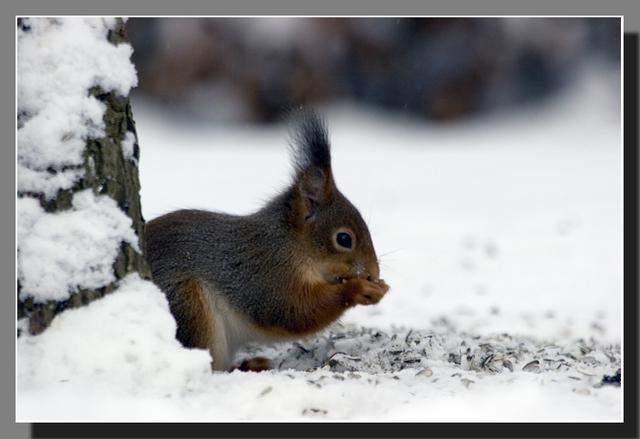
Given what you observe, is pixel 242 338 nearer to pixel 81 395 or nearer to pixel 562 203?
pixel 81 395

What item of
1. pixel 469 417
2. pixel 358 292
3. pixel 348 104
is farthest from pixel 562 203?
pixel 469 417

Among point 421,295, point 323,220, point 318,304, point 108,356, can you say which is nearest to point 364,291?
point 318,304

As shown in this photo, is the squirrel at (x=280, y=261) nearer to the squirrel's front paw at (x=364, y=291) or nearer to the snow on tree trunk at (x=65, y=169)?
the squirrel's front paw at (x=364, y=291)

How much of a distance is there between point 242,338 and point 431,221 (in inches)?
112

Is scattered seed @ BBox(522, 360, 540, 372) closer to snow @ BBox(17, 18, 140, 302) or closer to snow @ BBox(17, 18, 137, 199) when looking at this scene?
snow @ BBox(17, 18, 140, 302)

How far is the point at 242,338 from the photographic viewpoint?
3.19m

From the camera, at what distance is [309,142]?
314 centimetres

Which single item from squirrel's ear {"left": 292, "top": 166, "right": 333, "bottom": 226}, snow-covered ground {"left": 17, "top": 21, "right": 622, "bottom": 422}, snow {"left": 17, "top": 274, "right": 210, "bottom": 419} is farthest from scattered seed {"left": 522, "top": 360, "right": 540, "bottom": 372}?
snow {"left": 17, "top": 274, "right": 210, "bottom": 419}

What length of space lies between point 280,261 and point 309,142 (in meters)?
0.37

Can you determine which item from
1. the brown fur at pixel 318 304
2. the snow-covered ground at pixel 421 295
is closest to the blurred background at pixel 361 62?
the snow-covered ground at pixel 421 295

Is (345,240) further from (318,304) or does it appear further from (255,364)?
(255,364)

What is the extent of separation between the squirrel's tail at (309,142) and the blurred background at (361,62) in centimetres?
339

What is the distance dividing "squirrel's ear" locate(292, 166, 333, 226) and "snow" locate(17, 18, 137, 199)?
0.78m

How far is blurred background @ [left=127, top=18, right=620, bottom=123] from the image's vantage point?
663cm
